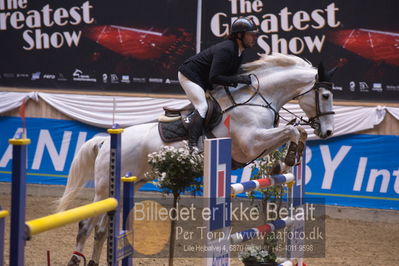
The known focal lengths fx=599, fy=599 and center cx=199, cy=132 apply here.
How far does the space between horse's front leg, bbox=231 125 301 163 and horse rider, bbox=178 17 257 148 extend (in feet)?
1.22

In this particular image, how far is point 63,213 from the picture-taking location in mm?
2510

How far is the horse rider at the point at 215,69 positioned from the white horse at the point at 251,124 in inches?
7.6

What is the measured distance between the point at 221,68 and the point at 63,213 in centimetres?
270

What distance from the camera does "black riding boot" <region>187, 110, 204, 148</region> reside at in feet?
16.3

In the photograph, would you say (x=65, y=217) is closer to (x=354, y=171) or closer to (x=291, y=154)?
(x=291, y=154)

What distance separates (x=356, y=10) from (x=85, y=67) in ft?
13.3

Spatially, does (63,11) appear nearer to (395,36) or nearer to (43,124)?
(43,124)

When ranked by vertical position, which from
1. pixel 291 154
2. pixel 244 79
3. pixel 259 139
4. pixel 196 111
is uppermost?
pixel 244 79

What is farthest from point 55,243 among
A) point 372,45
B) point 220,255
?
point 372,45

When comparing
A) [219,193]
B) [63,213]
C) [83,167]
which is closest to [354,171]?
[83,167]

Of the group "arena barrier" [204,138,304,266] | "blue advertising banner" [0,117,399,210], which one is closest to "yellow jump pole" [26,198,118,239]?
"arena barrier" [204,138,304,266]

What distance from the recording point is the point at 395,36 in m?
7.38

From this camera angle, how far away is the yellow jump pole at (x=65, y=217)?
2.26 meters

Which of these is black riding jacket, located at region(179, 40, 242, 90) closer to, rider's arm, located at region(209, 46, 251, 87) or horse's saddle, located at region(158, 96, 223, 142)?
rider's arm, located at region(209, 46, 251, 87)
